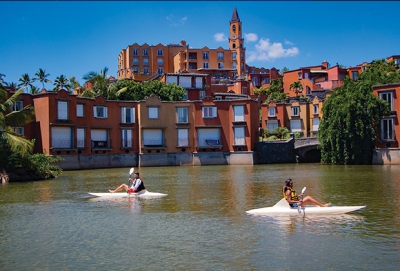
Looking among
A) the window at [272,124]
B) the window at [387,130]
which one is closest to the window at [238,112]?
the window at [272,124]

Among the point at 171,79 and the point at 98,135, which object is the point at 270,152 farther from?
the point at 171,79

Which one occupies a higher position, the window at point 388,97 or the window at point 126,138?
the window at point 388,97

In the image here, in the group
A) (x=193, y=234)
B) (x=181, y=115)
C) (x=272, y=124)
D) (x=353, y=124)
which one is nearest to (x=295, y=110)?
(x=272, y=124)

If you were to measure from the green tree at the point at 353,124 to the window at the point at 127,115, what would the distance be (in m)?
24.3

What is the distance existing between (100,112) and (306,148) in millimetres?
27461

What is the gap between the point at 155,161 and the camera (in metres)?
63.9

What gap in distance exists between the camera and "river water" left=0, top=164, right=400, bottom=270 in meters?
14.5

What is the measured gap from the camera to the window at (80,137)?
59344 millimetres

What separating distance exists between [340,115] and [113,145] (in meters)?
27.7

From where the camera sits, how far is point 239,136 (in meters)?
65.9

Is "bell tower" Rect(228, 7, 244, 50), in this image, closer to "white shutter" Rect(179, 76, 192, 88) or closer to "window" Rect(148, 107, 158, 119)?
"white shutter" Rect(179, 76, 192, 88)

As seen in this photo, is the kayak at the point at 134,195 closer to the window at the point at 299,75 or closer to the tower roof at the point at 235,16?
the window at the point at 299,75

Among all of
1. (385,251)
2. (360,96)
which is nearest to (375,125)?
(360,96)

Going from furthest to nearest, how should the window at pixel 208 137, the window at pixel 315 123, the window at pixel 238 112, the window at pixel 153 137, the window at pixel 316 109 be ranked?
the window at pixel 315 123
the window at pixel 316 109
the window at pixel 238 112
the window at pixel 208 137
the window at pixel 153 137
